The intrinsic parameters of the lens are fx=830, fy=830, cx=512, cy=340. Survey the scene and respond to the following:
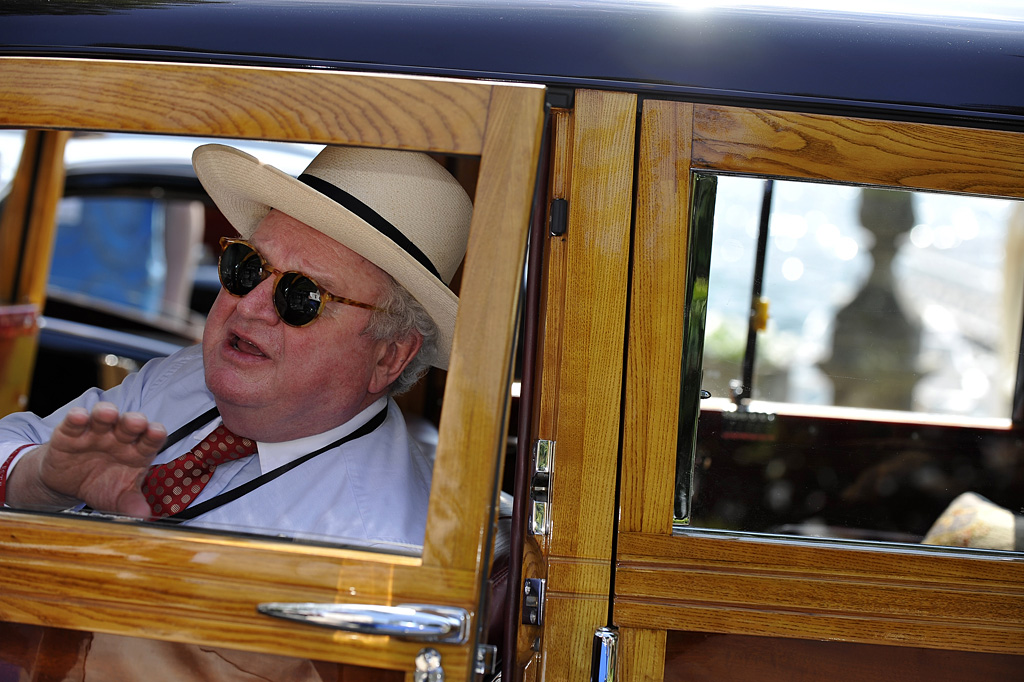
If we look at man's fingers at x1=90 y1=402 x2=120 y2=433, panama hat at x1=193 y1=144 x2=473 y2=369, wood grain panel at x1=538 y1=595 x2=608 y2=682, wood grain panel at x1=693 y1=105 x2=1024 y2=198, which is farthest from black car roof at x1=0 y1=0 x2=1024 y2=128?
wood grain panel at x1=538 y1=595 x2=608 y2=682

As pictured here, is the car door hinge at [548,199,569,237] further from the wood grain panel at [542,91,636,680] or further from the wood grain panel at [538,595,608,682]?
the wood grain panel at [538,595,608,682]

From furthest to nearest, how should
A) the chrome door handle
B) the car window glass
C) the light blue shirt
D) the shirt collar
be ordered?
the shirt collar < the light blue shirt < the car window glass < the chrome door handle

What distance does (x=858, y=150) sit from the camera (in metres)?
1.27

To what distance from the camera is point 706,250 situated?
1.29 m

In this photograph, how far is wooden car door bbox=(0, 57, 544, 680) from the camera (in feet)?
3.72

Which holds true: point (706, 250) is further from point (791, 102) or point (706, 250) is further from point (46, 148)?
point (46, 148)

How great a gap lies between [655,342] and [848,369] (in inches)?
69.3

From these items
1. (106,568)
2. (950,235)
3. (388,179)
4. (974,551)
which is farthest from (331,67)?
(950,235)

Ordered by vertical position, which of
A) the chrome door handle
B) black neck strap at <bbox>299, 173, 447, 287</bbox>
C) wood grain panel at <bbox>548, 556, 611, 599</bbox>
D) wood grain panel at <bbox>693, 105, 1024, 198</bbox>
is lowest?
the chrome door handle

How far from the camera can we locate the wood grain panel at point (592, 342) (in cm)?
127

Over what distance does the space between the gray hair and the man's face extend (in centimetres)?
2

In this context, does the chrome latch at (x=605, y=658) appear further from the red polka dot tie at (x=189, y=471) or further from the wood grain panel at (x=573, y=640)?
the red polka dot tie at (x=189, y=471)

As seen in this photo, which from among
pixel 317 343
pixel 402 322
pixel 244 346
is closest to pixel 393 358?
pixel 402 322

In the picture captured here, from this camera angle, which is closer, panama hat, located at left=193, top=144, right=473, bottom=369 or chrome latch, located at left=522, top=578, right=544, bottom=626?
chrome latch, located at left=522, top=578, right=544, bottom=626
